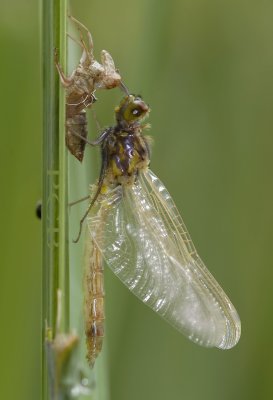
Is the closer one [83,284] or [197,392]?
[83,284]

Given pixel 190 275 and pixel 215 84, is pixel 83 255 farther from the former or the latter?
pixel 215 84

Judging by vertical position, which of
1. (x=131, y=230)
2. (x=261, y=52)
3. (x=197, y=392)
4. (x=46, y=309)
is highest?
(x=261, y=52)

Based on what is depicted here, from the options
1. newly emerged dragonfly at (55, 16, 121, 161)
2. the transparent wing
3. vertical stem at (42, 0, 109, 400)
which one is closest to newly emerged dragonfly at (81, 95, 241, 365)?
the transparent wing

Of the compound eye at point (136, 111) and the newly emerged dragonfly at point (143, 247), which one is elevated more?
the compound eye at point (136, 111)

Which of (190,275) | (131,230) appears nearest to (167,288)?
(190,275)

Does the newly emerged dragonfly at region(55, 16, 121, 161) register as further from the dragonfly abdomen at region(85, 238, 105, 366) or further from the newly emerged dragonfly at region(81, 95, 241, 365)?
the dragonfly abdomen at region(85, 238, 105, 366)

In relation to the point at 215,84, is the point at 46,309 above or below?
below

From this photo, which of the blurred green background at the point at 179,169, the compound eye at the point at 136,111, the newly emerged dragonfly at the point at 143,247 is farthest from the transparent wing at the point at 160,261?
the compound eye at the point at 136,111

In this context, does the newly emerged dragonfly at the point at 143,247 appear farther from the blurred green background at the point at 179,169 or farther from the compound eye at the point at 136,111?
the blurred green background at the point at 179,169
